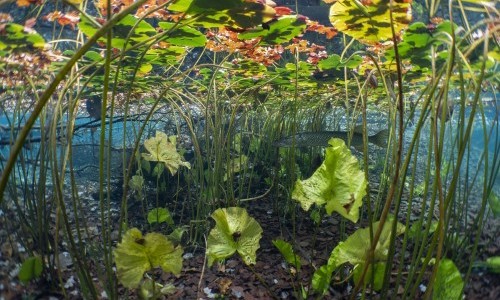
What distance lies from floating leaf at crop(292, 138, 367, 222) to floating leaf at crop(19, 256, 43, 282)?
102 centimetres

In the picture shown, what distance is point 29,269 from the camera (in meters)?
1.40

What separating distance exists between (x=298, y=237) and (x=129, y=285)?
5.20 ft

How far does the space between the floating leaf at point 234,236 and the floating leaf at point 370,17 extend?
95 cm

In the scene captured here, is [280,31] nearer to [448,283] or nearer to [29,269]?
[448,283]

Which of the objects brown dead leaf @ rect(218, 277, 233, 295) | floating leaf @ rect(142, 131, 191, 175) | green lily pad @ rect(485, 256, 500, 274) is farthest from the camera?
floating leaf @ rect(142, 131, 191, 175)

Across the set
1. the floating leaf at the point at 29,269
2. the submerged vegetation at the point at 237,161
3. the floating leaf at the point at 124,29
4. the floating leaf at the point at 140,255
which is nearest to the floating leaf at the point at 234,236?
the submerged vegetation at the point at 237,161

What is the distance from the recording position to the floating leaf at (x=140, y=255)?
1.20 metres

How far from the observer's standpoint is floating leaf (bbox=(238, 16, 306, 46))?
6.43 ft

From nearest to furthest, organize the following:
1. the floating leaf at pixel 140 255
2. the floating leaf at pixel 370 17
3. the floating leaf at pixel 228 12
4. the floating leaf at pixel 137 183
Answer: the floating leaf at pixel 140 255 < the floating leaf at pixel 228 12 < the floating leaf at pixel 370 17 < the floating leaf at pixel 137 183

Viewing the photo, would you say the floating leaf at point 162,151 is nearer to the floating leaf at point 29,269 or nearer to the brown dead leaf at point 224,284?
the brown dead leaf at point 224,284

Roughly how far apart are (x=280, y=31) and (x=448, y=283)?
1475 mm

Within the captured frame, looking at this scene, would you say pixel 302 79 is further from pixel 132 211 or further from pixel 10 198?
pixel 10 198

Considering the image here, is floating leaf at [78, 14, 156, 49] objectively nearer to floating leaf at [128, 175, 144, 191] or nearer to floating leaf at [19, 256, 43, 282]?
floating leaf at [19, 256, 43, 282]

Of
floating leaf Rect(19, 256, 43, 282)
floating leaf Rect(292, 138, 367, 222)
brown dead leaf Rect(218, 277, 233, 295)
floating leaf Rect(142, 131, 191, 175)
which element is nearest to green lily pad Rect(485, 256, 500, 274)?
floating leaf Rect(292, 138, 367, 222)
